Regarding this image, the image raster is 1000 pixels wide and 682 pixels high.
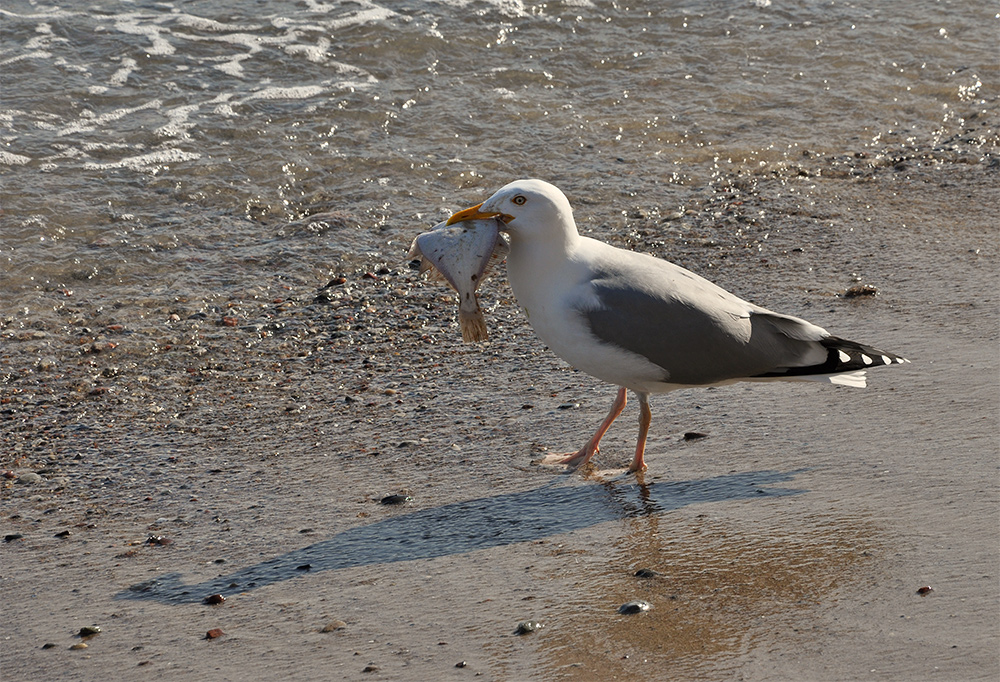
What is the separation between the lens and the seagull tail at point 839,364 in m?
4.50

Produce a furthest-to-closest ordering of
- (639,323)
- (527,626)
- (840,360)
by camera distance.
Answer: (840,360), (639,323), (527,626)

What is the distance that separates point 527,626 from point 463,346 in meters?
2.44

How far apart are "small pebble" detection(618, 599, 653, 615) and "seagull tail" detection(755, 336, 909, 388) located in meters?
1.33

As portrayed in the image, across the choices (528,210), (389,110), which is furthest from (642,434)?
(389,110)

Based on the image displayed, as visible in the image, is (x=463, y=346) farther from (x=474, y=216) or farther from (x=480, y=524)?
(x=480, y=524)

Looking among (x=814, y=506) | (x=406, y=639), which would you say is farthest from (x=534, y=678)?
(x=814, y=506)

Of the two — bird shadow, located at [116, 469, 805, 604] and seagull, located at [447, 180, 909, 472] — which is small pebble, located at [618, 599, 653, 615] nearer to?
bird shadow, located at [116, 469, 805, 604]

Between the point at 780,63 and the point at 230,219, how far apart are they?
5.22m

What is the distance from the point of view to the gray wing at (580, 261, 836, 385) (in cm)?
439

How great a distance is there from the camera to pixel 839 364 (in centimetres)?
450

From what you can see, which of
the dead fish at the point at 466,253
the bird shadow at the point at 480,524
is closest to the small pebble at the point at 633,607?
the bird shadow at the point at 480,524

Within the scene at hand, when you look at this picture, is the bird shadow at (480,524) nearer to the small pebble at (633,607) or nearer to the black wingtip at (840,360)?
Answer: the black wingtip at (840,360)

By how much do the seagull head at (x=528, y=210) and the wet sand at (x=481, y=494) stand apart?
93cm

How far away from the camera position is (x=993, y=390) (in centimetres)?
470
